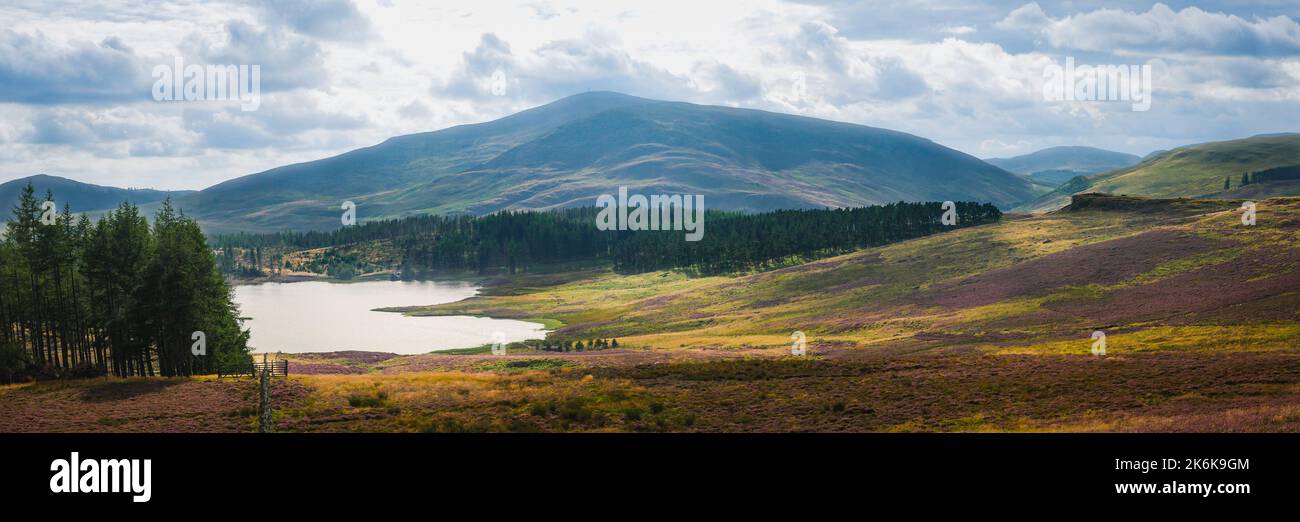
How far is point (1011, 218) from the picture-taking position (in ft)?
647

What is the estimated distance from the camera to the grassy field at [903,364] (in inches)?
1762

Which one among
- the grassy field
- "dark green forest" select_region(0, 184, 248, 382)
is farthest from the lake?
"dark green forest" select_region(0, 184, 248, 382)

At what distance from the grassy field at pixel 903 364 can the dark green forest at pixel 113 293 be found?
10.4m

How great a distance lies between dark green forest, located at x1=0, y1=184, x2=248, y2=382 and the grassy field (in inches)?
411

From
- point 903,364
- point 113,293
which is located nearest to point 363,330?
point 113,293

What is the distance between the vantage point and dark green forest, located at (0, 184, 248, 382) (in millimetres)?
69312

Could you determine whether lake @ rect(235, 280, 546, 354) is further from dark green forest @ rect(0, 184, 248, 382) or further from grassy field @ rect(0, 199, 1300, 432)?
dark green forest @ rect(0, 184, 248, 382)

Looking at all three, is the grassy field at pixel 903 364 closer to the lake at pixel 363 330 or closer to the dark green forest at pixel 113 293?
the dark green forest at pixel 113 293

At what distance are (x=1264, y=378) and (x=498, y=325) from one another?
120m

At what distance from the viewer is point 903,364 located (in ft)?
207

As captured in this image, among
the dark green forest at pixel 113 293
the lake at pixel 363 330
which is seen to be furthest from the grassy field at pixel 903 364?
the lake at pixel 363 330

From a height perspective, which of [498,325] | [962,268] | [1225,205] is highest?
[1225,205]
